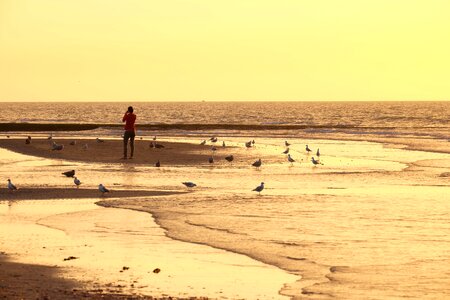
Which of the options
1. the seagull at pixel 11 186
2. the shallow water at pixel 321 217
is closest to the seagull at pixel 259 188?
the shallow water at pixel 321 217

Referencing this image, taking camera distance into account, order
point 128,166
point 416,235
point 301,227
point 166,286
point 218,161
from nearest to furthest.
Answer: point 166,286 < point 416,235 < point 301,227 < point 128,166 < point 218,161

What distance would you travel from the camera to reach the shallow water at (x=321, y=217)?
13.2 m

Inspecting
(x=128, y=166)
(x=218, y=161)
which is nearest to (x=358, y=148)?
(x=218, y=161)

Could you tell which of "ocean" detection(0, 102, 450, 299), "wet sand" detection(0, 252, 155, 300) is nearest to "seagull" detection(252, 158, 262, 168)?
"ocean" detection(0, 102, 450, 299)

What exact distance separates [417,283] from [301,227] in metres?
5.46

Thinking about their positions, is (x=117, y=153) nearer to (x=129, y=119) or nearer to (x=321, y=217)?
(x=129, y=119)

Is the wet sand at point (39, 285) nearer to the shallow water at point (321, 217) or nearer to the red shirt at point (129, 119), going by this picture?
the shallow water at point (321, 217)

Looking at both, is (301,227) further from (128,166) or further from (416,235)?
(128,166)

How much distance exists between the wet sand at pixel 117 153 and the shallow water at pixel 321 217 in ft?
8.25

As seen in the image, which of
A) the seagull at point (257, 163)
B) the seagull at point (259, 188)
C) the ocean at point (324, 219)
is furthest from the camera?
the seagull at point (257, 163)

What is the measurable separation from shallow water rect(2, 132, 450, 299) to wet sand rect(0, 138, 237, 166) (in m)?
2.51

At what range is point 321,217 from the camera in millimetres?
19328

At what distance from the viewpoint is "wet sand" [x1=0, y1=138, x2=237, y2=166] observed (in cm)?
3707

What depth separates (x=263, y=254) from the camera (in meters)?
14.9
